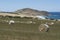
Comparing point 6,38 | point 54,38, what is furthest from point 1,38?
point 54,38

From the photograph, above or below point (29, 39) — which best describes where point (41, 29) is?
below

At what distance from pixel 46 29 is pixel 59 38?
6461 mm

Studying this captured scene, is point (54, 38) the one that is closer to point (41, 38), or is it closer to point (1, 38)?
point (41, 38)

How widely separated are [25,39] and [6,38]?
1766 mm

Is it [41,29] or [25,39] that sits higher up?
[25,39]

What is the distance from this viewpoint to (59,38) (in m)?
22.5

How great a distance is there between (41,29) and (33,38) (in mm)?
7456

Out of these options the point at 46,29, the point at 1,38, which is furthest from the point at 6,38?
the point at 46,29

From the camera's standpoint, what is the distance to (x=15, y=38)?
22156mm

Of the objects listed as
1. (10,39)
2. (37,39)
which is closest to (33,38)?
(37,39)

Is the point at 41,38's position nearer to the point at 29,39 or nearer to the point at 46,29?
the point at 29,39

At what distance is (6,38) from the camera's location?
2203 centimetres

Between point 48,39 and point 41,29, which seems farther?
point 41,29

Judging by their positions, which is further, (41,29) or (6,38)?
(41,29)
